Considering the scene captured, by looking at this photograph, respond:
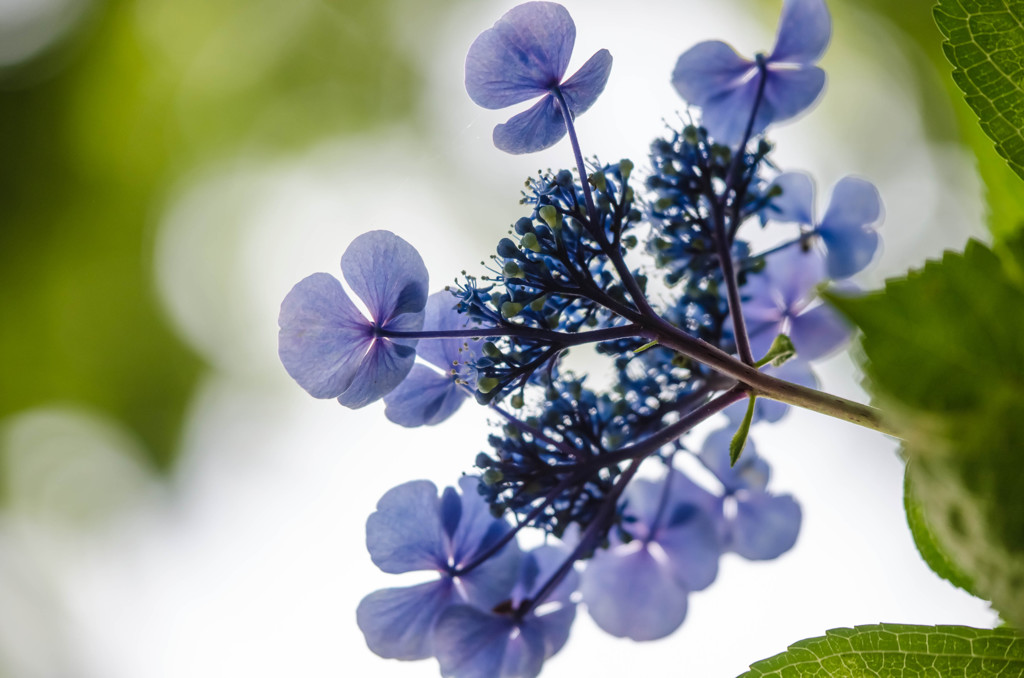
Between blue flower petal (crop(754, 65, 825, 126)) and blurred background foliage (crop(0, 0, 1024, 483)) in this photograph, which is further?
blurred background foliage (crop(0, 0, 1024, 483))

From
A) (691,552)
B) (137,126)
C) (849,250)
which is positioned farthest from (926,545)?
(137,126)

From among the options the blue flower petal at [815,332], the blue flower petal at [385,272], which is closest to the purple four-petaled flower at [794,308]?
the blue flower petal at [815,332]

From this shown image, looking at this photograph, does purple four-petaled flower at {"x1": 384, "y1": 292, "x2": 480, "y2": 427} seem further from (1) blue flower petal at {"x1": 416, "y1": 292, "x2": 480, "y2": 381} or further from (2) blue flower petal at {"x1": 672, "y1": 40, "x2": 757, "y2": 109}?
(2) blue flower petal at {"x1": 672, "y1": 40, "x2": 757, "y2": 109}

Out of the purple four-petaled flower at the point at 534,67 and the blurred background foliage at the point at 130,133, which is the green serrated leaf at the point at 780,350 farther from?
the blurred background foliage at the point at 130,133

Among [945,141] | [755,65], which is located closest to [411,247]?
[755,65]

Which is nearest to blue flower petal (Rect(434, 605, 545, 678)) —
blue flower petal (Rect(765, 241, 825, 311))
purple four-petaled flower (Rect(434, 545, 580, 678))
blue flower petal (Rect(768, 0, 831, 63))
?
purple four-petaled flower (Rect(434, 545, 580, 678))

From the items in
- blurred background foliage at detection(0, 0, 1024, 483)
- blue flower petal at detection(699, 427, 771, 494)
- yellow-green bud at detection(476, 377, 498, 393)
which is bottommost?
blue flower petal at detection(699, 427, 771, 494)
